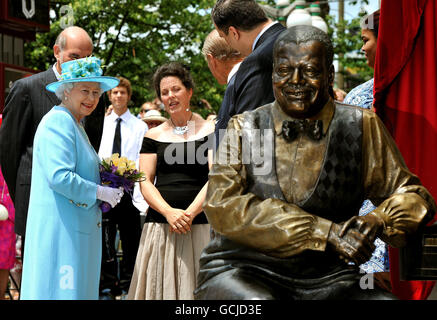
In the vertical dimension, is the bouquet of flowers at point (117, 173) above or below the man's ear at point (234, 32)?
below

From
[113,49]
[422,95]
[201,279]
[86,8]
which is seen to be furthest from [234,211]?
[113,49]

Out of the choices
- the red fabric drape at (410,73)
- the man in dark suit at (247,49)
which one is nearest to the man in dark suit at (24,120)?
the man in dark suit at (247,49)

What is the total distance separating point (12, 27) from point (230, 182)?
628 centimetres

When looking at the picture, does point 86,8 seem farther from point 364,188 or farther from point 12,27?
point 364,188

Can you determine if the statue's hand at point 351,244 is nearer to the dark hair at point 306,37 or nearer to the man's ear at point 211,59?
the dark hair at point 306,37

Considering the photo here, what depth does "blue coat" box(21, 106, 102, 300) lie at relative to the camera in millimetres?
4465

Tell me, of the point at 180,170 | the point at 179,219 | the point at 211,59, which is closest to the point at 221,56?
the point at 211,59

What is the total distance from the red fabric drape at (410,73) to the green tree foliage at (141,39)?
13.0 metres

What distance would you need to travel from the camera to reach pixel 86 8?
15.8 m

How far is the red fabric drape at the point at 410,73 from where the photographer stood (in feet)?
13.0

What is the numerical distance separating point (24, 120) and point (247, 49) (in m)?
1.80

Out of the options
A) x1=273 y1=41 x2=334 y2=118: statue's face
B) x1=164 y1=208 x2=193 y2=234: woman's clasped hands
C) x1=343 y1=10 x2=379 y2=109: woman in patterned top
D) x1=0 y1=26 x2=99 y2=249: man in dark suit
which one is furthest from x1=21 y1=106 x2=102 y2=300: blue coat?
x1=273 y1=41 x2=334 y2=118: statue's face

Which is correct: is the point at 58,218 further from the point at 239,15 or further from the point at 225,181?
the point at 225,181

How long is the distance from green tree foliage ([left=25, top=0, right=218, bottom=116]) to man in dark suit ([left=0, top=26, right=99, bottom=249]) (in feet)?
37.0
